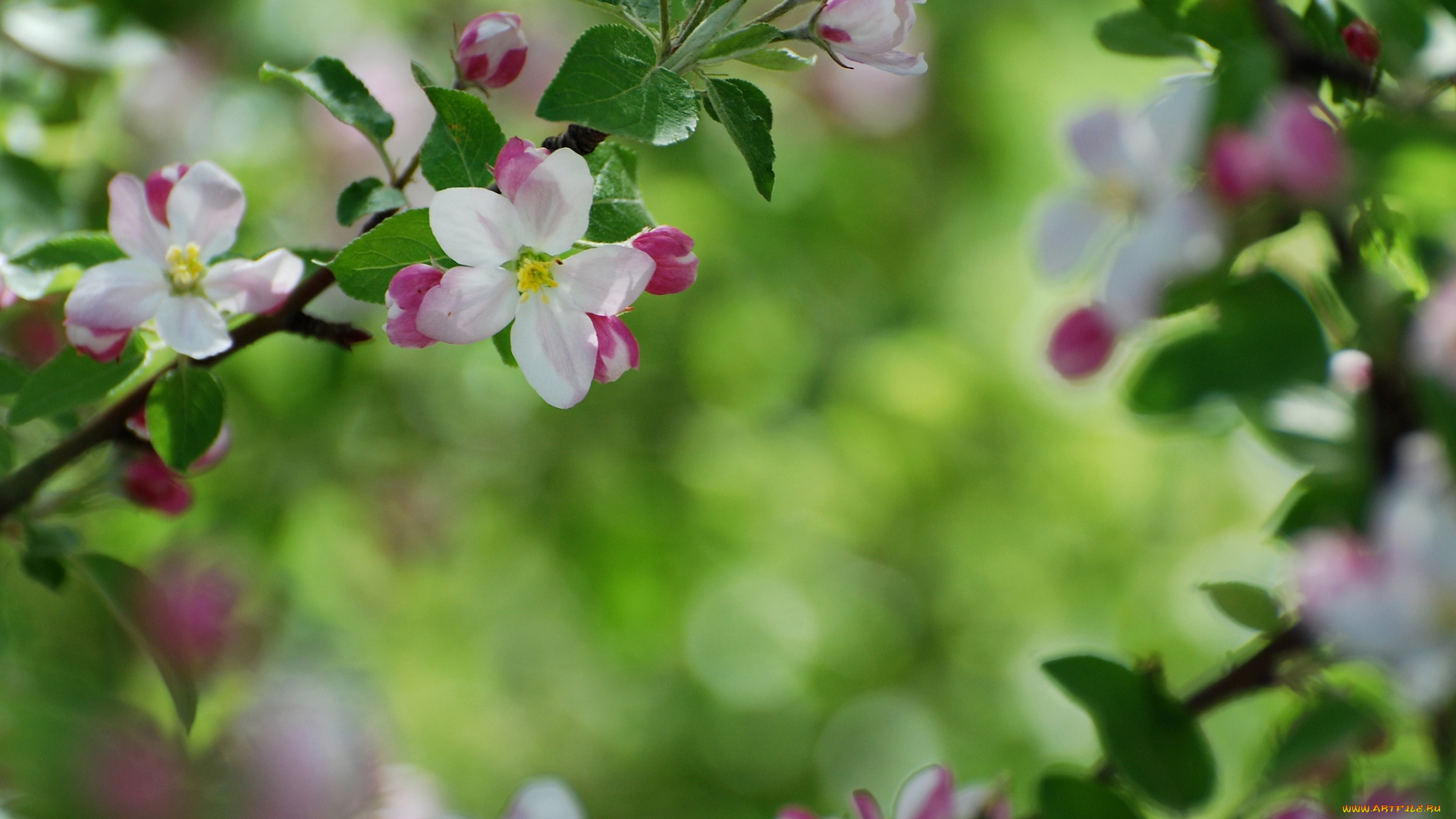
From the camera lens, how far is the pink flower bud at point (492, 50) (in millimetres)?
381

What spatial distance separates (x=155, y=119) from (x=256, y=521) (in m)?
0.41

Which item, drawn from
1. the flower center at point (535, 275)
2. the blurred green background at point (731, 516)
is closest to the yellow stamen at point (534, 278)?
the flower center at point (535, 275)

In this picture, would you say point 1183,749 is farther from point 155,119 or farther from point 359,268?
point 155,119

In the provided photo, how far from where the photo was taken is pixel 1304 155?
0.95 feet

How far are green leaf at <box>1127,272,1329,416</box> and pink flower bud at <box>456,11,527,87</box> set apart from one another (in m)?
0.26

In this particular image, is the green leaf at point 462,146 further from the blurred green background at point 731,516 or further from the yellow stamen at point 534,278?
the blurred green background at point 731,516

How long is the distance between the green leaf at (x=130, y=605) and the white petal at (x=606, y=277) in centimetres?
25

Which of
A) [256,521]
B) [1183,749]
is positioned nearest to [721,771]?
[256,521]

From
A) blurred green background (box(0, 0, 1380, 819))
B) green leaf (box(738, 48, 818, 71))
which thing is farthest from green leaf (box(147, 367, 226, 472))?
blurred green background (box(0, 0, 1380, 819))

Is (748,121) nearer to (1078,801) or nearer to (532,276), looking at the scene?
(532,276)

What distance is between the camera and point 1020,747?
3.78 feet

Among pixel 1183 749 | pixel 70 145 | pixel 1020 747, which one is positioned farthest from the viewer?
pixel 1020 747

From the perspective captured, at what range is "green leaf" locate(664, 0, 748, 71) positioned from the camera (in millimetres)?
331

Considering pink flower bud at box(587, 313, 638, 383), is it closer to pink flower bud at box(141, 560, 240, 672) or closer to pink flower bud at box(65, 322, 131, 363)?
pink flower bud at box(65, 322, 131, 363)
